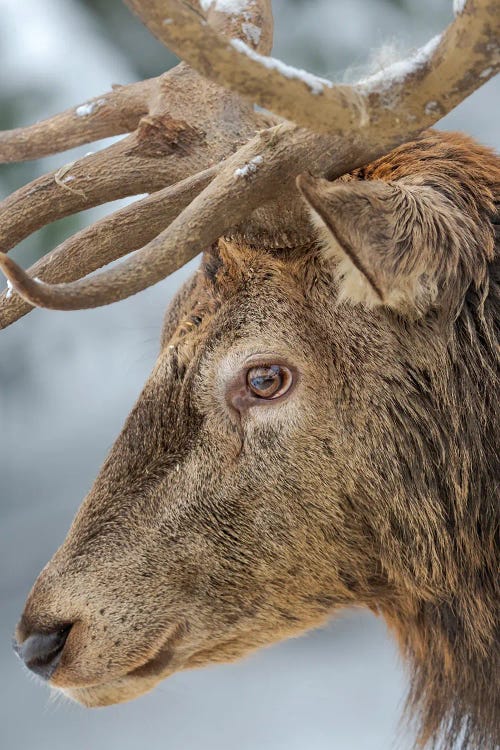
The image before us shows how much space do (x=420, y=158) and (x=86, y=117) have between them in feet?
2.11

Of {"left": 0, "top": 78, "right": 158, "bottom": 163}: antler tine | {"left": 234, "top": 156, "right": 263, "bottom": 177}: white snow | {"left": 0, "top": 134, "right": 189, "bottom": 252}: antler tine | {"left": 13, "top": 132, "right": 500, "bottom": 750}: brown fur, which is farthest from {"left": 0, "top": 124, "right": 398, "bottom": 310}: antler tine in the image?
{"left": 0, "top": 78, "right": 158, "bottom": 163}: antler tine

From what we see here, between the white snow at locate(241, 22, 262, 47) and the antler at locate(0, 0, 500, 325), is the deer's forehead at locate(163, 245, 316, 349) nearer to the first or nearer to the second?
the antler at locate(0, 0, 500, 325)

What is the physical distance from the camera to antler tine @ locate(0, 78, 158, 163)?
1874mm

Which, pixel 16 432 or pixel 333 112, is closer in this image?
pixel 333 112

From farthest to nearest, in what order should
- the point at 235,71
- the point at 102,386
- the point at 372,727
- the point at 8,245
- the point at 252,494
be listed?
the point at 102,386
the point at 372,727
the point at 8,245
the point at 252,494
the point at 235,71

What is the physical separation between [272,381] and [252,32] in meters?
0.63

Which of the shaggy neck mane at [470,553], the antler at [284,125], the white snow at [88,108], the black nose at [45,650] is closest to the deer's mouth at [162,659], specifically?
the black nose at [45,650]

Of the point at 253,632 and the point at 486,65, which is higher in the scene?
the point at 486,65

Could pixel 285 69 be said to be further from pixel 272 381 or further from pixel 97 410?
pixel 97 410

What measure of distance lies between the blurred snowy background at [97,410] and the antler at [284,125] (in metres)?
1.43

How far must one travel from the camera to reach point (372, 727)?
294 centimetres

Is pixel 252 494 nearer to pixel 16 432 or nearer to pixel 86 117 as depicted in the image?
pixel 86 117

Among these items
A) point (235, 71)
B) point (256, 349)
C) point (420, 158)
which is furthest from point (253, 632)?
point (235, 71)

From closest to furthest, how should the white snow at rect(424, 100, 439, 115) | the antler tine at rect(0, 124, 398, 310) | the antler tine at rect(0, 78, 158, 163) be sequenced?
1. the white snow at rect(424, 100, 439, 115)
2. the antler tine at rect(0, 124, 398, 310)
3. the antler tine at rect(0, 78, 158, 163)
